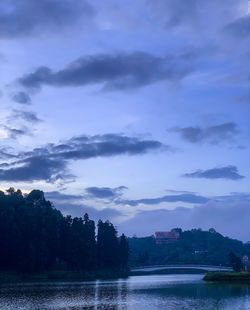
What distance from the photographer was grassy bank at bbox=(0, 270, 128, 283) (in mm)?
100938

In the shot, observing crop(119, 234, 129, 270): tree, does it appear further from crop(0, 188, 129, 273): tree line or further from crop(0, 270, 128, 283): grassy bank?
crop(0, 270, 128, 283): grassy bank

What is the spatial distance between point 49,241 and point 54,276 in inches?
402

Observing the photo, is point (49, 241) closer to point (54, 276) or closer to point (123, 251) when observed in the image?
point (54, 276)

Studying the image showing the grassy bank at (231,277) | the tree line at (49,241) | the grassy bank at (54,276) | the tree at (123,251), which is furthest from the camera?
the tree at (123,251)

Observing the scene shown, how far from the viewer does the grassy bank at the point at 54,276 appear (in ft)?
331

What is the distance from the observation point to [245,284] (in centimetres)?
8850

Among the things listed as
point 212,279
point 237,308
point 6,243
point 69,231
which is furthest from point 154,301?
point 69,231

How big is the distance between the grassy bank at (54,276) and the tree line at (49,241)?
2.60 m

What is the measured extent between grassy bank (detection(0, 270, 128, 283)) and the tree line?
2.60m

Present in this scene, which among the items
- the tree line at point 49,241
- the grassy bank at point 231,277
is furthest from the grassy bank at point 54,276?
the grassy bank at point 231,277

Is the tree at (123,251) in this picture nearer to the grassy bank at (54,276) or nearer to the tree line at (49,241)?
the tree line at (49,241)

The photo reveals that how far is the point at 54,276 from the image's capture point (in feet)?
373

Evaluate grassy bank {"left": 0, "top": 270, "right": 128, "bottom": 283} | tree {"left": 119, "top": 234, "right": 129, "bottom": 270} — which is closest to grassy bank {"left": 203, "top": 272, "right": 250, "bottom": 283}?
grassy bank {"left": 0, "top": 270, "right": 128, "bottom": 283}

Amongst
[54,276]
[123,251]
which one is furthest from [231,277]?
[123,251]
